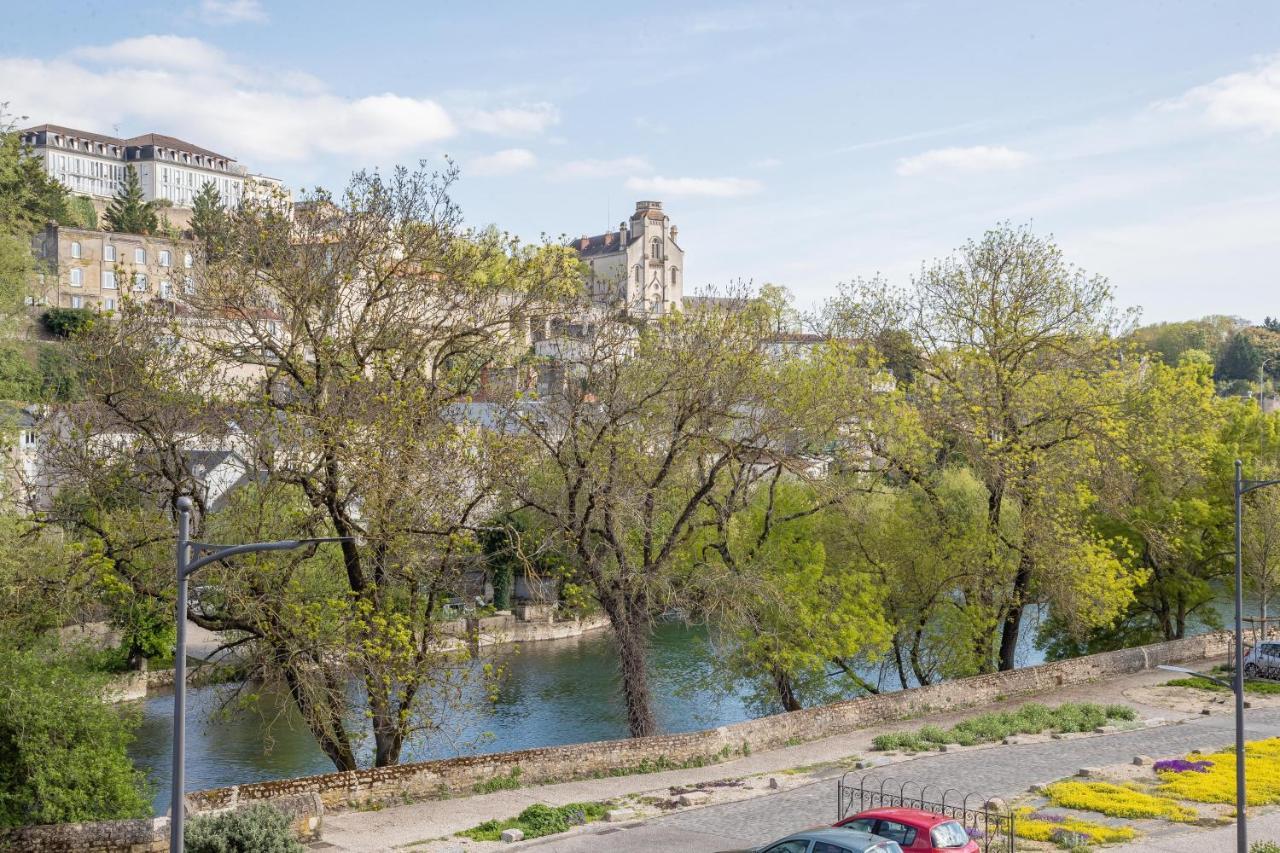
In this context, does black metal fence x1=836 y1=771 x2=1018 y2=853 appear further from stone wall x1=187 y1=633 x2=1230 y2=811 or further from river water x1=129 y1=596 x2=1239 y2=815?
river water x1=129 y1=596 x2=1239 y2=815

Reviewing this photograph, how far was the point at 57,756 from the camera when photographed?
21000 millimetres

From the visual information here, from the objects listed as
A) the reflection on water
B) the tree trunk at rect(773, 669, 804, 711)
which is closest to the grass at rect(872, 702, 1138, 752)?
the tree trunk at rect(773, 669, 804, 711)

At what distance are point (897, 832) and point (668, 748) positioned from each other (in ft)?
33.9

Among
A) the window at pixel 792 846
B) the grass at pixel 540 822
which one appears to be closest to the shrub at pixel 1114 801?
the grass at pixel 540 822

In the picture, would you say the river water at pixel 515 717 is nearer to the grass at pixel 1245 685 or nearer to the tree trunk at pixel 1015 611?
the tree trunk at pixel 1015 611

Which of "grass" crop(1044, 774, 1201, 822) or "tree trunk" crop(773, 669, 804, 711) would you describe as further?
"tree trunk" crop(773, 669, 804, 711)

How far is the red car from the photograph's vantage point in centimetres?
1811

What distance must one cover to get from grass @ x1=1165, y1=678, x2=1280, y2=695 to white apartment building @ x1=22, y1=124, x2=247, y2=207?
464ft

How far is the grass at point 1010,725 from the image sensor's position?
30.4m

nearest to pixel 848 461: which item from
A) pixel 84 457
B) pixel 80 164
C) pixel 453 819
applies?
pixel 453 819

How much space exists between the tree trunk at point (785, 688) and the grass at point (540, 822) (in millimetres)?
13491

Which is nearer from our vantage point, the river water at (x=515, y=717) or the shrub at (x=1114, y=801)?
the shrub at (x=1114, y=801)

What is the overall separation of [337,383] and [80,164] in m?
A: 154

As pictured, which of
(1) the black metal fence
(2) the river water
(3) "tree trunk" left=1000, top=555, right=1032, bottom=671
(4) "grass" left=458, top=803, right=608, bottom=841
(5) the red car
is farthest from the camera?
(3) "tree trunk" left=1000, top=555, right=1032, bottom=671
